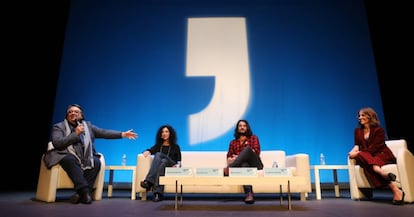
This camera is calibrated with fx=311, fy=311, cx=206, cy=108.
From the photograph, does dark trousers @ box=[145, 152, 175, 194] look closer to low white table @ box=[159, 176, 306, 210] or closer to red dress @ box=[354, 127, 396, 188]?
low white table @ box=[159, 176, 306, 210]

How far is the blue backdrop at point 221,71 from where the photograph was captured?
4.18 meters

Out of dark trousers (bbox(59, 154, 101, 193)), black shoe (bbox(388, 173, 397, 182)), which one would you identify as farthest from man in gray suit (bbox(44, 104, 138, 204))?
black shoe (bbox(388, 173, 397, 182))

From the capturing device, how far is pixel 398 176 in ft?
8.29

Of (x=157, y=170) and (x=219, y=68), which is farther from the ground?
(x=219, y=68)

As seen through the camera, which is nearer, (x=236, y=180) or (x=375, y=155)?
(x=236, y=180)

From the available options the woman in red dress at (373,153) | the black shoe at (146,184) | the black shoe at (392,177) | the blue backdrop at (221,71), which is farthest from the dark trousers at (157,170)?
the black shoe at (392,177)

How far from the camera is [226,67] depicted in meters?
4.35

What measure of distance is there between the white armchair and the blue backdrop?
130cm

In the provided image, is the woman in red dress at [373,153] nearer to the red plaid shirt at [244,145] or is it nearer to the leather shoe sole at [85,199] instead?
the red plaid shirt at [244,145]

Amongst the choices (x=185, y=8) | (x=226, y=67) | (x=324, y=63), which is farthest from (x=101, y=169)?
(x=324, y=63)

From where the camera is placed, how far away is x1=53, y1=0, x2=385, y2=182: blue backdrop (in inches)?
165

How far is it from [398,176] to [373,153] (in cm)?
27

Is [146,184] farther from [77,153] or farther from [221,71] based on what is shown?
[221,71]

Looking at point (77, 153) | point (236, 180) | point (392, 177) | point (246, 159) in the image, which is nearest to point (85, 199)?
point (77, 153)
